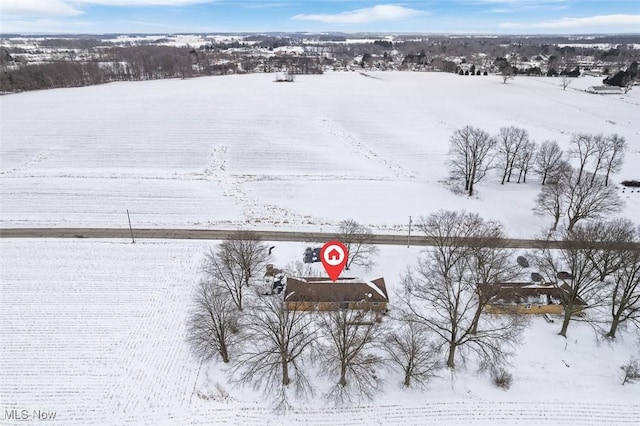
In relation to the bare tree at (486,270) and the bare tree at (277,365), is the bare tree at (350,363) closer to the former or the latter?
the bare tree at (277,365)

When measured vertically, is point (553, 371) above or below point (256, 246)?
below

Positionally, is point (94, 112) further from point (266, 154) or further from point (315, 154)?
point (315, 154)

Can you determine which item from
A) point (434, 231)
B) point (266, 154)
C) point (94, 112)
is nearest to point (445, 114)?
point (266, 154)

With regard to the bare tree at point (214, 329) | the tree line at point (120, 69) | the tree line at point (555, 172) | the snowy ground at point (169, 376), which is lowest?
the snowy ground at point (169, 376)

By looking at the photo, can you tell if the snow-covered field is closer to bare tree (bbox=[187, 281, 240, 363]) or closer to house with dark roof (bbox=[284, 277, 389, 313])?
bare tree (bbox=[187, 281, 240, 363])

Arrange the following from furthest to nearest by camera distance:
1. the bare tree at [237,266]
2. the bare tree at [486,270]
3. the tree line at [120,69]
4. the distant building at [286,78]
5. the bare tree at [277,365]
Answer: the distant building at [286,78], the tree line at [120,69], the bare tree at [237,266], the bare tree at [486,270], the bare tree at [277,365]

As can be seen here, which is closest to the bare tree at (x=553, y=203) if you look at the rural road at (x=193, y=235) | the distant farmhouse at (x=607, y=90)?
the rural road at (x=193, y=235)

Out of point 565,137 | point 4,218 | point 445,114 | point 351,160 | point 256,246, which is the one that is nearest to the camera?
point 256,246

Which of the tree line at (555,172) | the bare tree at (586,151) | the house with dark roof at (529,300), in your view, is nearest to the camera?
the house with dark roof at (529,300)
